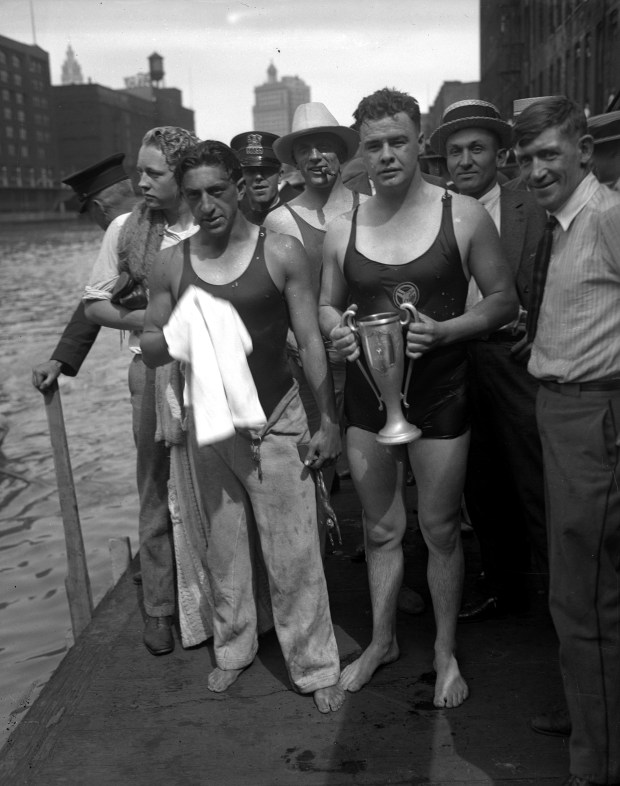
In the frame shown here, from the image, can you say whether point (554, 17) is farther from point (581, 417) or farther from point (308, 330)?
point (581, 417)

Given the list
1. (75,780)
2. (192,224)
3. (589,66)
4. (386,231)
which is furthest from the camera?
(589,66)

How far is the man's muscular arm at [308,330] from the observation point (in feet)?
10.3

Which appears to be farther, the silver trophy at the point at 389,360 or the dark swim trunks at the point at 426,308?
the dark swim trunks at the point at 426,308

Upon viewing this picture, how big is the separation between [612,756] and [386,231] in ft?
6.05

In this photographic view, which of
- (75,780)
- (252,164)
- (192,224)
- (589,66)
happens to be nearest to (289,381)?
(192,224)

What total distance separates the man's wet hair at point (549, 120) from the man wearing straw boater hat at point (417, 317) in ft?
1.69

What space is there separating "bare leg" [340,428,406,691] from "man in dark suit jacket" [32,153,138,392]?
5.57 feet

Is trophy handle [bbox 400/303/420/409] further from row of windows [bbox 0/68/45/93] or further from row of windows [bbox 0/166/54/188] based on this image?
row of windows [bbox 0/68/45/93]

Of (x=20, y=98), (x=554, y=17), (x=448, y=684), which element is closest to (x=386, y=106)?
(x=448, y=684)

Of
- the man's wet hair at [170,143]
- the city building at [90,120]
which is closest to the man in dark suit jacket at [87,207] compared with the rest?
the man's wet hair at [170,143]

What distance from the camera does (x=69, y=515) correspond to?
4496 mm

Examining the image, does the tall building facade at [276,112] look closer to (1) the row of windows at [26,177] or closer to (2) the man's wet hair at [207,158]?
(2) the man's wet hair at [207,158]

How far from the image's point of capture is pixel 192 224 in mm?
3760

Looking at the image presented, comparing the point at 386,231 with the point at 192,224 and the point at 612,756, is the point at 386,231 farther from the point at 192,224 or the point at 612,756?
the point at 612,756
